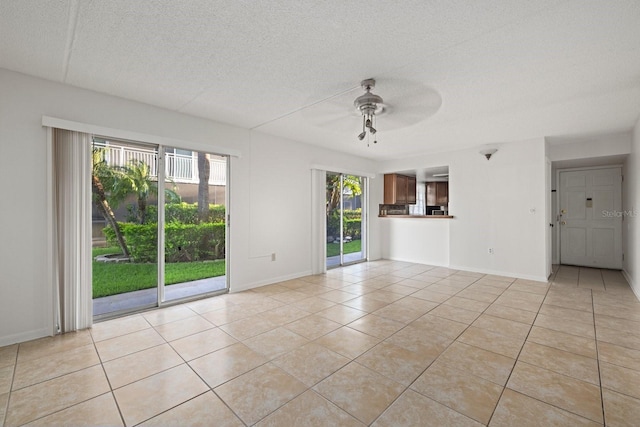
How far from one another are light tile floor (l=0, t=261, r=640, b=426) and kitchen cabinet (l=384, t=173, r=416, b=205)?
3.69 metres

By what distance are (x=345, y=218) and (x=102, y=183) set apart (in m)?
4.46

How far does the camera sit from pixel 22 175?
2.64 metres

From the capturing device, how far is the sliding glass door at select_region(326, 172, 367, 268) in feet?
19.9

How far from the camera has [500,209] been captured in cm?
523

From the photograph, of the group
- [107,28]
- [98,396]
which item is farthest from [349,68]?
[98,396]

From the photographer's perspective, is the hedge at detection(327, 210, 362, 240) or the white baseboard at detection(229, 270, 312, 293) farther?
the hedge at detection(327, 210, 362, 240)

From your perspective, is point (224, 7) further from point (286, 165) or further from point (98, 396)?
point (286, 165)

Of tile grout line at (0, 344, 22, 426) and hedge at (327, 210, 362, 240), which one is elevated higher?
hedge at (327, 210, 362, 240)

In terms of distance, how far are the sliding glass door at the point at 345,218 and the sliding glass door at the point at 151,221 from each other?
246cm

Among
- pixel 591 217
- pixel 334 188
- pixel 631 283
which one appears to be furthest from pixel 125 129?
pixel 591 217

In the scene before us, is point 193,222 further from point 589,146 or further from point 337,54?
point 589,146

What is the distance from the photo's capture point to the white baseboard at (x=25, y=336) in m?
2.55

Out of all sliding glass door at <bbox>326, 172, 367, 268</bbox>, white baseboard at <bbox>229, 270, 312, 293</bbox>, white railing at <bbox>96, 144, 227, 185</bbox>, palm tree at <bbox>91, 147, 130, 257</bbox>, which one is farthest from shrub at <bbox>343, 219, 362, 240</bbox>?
palm tree at <bbox>91, 147, 130, 257</bbox>

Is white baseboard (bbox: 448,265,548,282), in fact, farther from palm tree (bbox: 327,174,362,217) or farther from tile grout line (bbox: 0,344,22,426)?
tile grout line (bbox: 0,344,22,426)
